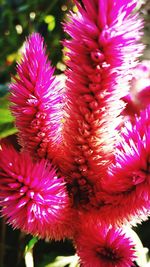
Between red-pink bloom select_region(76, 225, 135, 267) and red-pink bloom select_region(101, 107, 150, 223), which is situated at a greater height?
red-pink bloom select_region(101, 107, 150, 223)

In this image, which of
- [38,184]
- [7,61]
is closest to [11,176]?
[38,184]

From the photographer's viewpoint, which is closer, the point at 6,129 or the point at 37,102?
the point at 37,102

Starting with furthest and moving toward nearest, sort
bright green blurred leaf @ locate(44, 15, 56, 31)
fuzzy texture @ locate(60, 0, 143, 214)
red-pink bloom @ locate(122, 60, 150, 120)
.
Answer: bright green blurred leaf @ locate(44, 15, 56, 31) < red-pink bloom @ locate(122, 60, 150, 120) < fuzzy texture @ locate(60, 0, 143, 214)

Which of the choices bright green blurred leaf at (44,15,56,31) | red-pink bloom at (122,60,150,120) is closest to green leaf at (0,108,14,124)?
red-pink bloom at (122,60,150,120)

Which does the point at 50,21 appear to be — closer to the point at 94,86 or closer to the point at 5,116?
the point at 5,116

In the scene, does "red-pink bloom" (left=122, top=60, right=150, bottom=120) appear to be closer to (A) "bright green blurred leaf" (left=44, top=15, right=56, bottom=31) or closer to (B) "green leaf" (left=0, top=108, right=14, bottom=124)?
(B) "green leaf" (left=0, top=108, right=14, bottom=124)

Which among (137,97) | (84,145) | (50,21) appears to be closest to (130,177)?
(84,145)

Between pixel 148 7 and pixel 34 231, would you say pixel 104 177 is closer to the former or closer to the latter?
pixel 34 231
